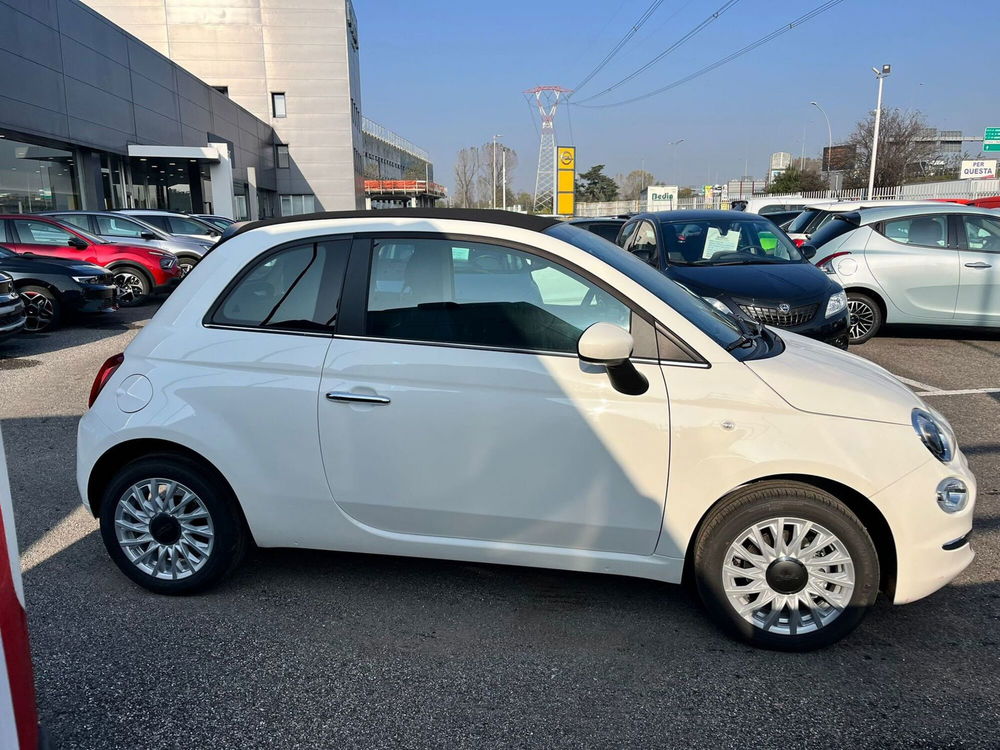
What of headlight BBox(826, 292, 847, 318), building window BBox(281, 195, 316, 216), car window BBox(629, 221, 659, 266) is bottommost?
headlight BBox(826, 292, 847, 318)

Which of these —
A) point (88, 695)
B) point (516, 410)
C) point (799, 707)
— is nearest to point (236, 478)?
point (88, 695)

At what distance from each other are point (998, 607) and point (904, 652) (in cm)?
70

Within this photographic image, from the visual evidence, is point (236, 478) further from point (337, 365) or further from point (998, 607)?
point (998, 607)

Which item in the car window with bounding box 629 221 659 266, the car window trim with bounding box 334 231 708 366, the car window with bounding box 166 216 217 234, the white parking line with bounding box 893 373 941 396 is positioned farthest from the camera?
the car window with bounding box 166 216 217 234

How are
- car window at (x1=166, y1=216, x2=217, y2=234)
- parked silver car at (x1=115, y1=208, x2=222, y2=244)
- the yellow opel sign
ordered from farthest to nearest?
the yellow opel sign < car window at (x1=166, y1=216, x2=217, y2=234) < parked silver car at (x1=115, y1=208, x2=222, y2=244)

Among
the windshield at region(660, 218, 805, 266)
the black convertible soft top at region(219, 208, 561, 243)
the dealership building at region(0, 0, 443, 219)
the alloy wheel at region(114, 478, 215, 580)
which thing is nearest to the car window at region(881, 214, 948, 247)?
the windshield at region(660, 218, 805, 266)

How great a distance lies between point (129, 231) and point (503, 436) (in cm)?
1449

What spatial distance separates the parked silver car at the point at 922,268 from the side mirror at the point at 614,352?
7397 millimetres

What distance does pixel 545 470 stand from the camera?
9.91 ft

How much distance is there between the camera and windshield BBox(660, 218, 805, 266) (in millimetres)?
8359

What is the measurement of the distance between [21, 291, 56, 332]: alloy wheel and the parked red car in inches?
88.4

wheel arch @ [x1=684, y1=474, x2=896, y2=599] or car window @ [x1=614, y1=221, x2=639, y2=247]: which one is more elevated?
car window @ [x1=614, y1=221, x2=639, y2=247]

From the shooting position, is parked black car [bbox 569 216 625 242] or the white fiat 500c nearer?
the white fiat 500c

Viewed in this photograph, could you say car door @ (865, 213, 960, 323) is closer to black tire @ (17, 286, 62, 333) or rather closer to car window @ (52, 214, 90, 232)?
black tire @ (17, 286, 62, 333)
